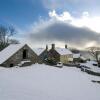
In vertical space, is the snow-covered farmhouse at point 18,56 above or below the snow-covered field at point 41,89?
above

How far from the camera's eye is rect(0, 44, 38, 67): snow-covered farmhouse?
118ft

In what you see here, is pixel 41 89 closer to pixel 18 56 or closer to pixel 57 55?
pixel 18 56

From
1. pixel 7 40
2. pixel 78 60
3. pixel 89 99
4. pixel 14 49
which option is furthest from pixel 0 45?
pixel 89 99

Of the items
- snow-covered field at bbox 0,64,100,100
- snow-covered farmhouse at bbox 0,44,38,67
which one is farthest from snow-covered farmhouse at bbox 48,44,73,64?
snow-covered field at bbox 0,64,100,100

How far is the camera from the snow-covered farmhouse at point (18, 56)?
118 ft

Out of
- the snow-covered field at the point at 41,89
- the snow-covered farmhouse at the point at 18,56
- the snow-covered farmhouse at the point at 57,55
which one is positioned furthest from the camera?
the snow-covered farmhouse at the point at 57,55

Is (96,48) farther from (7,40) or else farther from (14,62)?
(14,62)

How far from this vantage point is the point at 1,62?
35.1 m

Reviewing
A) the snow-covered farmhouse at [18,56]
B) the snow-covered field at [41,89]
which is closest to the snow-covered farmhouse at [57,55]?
the snow-covered farmhouse at [18,56]

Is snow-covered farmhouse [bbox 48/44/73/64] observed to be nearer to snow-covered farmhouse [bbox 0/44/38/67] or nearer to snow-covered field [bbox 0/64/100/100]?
snow-covered farmhouse [bbox 0/44/38/67]

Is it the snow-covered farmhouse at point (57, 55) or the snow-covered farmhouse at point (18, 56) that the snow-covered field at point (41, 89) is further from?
the snow-covered farmhouse at point (57, 55)

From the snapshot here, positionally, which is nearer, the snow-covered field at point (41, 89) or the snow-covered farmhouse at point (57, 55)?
the snow-covered field at point (41, 89)

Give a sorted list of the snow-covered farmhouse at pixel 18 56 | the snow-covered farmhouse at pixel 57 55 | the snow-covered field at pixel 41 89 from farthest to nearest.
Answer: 1. the snow-covered farmhouse at pixel 57 55
2. the snow-covered farmhouse at pixel 18 56
3. the snow-covered field at pixel 41 89

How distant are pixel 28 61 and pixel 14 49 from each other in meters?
4.20
